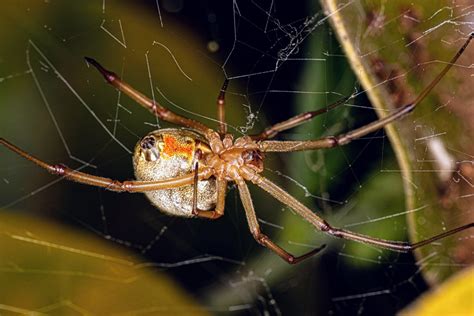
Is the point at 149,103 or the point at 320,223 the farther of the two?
the point at 320,223

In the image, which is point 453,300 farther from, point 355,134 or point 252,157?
point 252,157

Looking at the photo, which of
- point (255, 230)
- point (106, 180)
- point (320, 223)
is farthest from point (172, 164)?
point (320, 223)

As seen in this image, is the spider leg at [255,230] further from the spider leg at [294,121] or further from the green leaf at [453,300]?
the green leaf at [453,300]

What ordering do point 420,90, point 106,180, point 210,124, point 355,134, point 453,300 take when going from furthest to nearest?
point 210,124
point 106,180
point 355,134
point 420,90
point 453,300

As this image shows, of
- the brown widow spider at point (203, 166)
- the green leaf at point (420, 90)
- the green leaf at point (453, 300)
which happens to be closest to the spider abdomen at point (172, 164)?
the brown widow spider at point (203, 166)

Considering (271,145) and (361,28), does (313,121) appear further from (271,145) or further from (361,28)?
(361,28)

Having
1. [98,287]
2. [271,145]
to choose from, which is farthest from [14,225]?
[271,145]

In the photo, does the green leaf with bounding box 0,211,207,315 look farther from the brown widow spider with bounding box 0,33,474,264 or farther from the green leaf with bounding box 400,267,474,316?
the green leaf with bounding box 400,267,474,316

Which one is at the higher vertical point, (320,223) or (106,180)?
(106,180)
